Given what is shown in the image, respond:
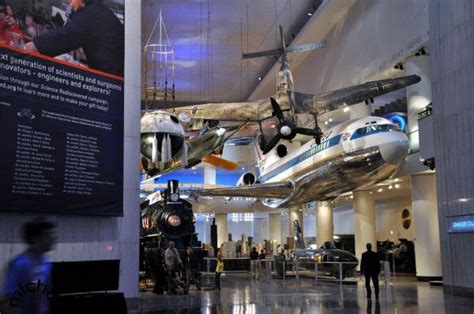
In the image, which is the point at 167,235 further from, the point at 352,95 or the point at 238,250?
the point at 238,250

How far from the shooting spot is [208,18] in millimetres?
26578

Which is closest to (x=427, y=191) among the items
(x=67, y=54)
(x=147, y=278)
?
(x=147, y=278)

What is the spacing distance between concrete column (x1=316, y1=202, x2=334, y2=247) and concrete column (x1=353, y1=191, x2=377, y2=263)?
370 cm

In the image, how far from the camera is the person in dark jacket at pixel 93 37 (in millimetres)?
9797

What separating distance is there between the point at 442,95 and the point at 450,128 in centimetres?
107

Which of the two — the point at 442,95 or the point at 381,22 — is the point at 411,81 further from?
the point at 442,95

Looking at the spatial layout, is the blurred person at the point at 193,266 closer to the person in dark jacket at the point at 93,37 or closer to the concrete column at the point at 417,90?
the person in dark jacket at the point at 93,37

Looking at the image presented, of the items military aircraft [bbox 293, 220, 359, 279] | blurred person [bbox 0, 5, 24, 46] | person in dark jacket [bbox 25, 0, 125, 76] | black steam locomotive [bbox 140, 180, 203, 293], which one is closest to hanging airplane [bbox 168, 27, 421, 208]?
military aircraft [bbox 293, 220, 359, 279]

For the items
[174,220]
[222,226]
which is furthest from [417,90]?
[222,226]

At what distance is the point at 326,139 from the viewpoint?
2277 cm

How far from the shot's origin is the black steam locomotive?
616 inches

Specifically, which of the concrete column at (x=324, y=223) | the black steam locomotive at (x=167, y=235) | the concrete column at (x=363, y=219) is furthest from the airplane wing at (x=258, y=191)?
the concrete column at (x=324, y=223)

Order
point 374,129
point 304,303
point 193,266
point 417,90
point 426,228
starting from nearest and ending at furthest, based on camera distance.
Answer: point 304,303, point 193,266, point 374,129, point 417,90, point 426,228

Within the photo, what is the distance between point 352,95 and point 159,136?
9.30 metres
